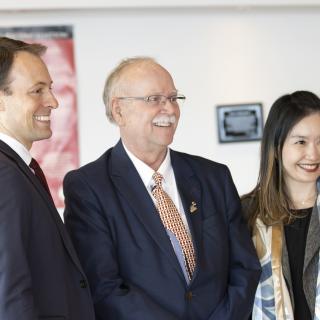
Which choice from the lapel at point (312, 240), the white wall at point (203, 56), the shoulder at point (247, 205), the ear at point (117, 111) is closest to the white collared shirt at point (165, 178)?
the ear at point (117, 111)

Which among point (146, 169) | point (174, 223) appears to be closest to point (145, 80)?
point (146, 169)

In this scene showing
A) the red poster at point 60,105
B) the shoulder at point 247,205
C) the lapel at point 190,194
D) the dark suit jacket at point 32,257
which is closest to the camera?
the dark suit jacket at point 32,257

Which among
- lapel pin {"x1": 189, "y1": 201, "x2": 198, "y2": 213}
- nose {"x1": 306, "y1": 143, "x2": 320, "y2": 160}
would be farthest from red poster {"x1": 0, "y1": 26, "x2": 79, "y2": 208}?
nose {"x1": 306, "y1": 143, "x2": 320, "y2": 160}

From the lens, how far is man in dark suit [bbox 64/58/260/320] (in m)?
2.16

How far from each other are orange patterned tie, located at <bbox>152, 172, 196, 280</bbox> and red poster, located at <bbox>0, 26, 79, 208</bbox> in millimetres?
2031

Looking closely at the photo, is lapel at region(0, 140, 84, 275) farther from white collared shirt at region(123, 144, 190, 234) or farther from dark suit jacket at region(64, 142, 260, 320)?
white collared shirt at region(123, 144, 190, 234)

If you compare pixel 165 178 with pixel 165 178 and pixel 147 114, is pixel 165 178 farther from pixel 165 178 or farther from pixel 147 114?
pixel 147 114

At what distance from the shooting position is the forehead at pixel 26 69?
6.26 ft

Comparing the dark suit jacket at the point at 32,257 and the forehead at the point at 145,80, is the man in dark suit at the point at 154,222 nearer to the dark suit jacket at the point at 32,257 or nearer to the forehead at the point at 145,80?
the forehead at the point at 145,80

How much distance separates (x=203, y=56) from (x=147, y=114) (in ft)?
7.03

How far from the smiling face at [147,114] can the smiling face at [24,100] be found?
1.44ft

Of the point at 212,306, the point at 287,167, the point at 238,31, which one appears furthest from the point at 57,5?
the point at 212,306

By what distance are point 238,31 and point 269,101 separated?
0.54m

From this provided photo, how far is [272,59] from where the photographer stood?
439 centimetres
